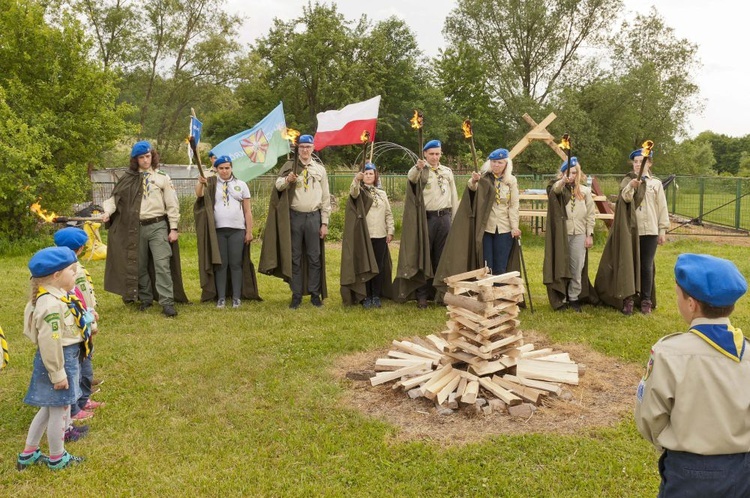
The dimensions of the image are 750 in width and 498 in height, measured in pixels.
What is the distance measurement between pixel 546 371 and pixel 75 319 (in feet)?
12.0

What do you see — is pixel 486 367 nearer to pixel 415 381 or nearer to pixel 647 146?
pixel 415 381

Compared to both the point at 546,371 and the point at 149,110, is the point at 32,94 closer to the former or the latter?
the point at 546,371

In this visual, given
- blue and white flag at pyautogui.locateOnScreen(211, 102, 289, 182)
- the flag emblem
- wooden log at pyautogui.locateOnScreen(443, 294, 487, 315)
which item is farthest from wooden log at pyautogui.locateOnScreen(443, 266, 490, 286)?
the flag emblem

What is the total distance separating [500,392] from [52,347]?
3153 mm

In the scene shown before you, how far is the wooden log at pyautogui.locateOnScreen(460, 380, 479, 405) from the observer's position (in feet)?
15.0

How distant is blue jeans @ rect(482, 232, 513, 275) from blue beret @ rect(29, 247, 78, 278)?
4876mm

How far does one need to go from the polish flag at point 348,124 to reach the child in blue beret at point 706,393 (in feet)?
19.6

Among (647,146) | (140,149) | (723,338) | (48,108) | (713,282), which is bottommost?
(723,338)

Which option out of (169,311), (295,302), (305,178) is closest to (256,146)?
(305,178)

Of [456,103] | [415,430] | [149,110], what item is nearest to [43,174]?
[415,430]

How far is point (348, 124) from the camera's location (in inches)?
335

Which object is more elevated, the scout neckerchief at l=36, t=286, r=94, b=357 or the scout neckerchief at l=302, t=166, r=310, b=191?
the scout neckerchief at l=302, t=166, r=310, b=191

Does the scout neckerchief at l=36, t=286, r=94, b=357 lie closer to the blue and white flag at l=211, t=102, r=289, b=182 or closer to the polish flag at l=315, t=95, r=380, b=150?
the polish flag at l=315, t=95, r=380, b=150

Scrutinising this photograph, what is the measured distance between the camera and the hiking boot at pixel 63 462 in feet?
12.5
